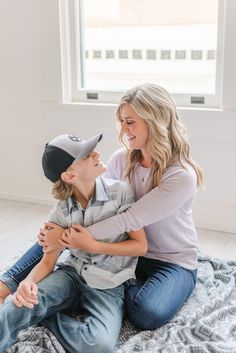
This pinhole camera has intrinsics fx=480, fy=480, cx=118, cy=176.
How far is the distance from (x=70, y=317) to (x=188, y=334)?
15.5 inches

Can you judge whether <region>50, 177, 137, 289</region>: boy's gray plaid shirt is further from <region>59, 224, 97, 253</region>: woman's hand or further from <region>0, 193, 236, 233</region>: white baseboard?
<region>0, 193, 236, 233</region>: white baseboard

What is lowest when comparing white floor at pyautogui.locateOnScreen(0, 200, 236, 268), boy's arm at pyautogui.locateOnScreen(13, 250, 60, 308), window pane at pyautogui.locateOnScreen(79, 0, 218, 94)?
white floor at pyautogui.locateOnScreen(0, 200, 236, 268)

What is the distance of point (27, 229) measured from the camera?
2.68 meters

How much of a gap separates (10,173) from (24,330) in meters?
1.74

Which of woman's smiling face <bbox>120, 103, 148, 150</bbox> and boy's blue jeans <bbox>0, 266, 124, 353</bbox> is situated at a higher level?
woman's smiling face <bbox>120, 103, 148, 150</bbox>

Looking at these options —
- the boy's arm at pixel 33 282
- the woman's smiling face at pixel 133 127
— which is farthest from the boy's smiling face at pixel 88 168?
the boy's arm at pixel 33 282

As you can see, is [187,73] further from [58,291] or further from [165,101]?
[58,291]

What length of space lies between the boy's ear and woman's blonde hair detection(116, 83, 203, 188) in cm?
28

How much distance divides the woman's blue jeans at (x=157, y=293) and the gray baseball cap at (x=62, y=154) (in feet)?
1.63

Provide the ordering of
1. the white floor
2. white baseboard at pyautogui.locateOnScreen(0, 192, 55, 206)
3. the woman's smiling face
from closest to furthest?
1. the woman's smiling face
2. the white floor
3. white baseboard at pyautogui.locateOnScreen(0, 192, 55, 206)

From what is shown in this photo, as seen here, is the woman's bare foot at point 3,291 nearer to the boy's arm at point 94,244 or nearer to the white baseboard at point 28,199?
the boy's arm at point 94,244

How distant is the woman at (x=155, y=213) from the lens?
1622 millimetres

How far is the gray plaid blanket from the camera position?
151cm

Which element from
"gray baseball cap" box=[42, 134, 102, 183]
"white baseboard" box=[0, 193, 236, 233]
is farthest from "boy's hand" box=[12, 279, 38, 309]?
"white baseboard" box=[0, 193, 236, 233]
